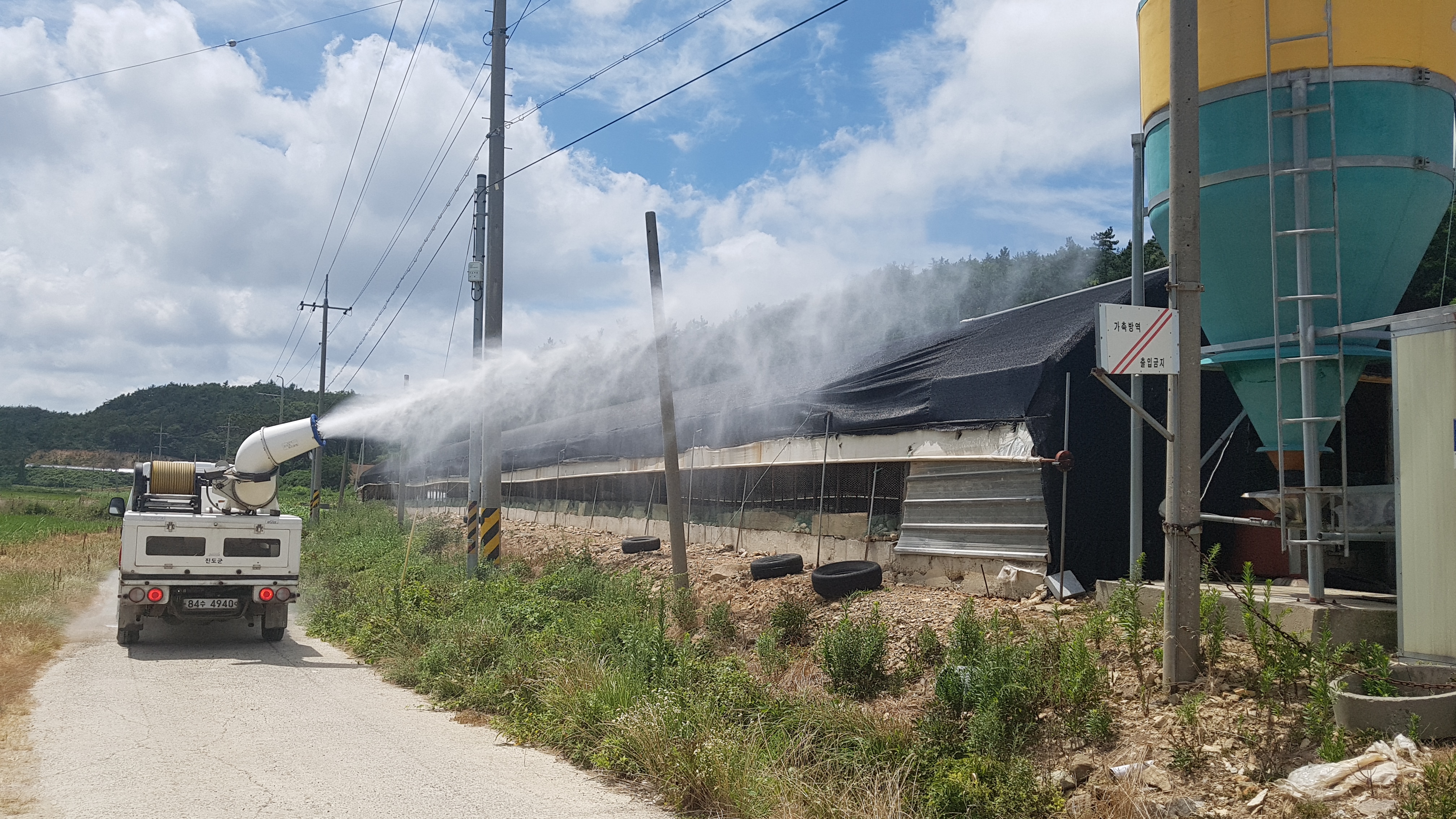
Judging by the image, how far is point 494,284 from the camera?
1706 cm

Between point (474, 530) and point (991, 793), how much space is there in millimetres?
12109

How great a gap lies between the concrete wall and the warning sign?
196 inches

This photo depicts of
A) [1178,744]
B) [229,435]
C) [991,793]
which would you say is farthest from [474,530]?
[229,435]

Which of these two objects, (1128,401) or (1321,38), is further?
(1321,38)

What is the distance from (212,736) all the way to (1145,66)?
1041 centimetres

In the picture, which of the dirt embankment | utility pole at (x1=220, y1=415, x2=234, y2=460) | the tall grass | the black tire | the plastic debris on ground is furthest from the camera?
utility pole at (x1=220, y1=415, x2=234, y2=460)

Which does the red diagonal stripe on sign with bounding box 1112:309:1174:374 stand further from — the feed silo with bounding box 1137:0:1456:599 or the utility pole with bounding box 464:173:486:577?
the utility pole with bounding box 464:173:486:577

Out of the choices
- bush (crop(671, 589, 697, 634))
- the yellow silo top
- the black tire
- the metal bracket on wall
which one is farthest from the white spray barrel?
the yellow silo top

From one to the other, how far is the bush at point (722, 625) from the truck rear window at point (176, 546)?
6527 millimetres

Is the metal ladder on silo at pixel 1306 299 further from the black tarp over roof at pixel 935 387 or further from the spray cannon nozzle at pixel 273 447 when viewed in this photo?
the spray cannon nozzle at pixel 273 447

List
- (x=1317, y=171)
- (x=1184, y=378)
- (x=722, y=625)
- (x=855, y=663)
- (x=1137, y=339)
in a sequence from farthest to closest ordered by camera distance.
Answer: (x=722, y=625)
(x=855, y=663)
(x=1317, y=171)
(x=1184, y=378)
(x=1137, y=339)

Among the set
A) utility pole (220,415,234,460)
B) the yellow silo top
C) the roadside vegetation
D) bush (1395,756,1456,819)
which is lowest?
the roadside vegetation

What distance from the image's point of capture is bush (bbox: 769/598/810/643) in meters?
11.3

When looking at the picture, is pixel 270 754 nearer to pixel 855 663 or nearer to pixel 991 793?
pixel 855 663
